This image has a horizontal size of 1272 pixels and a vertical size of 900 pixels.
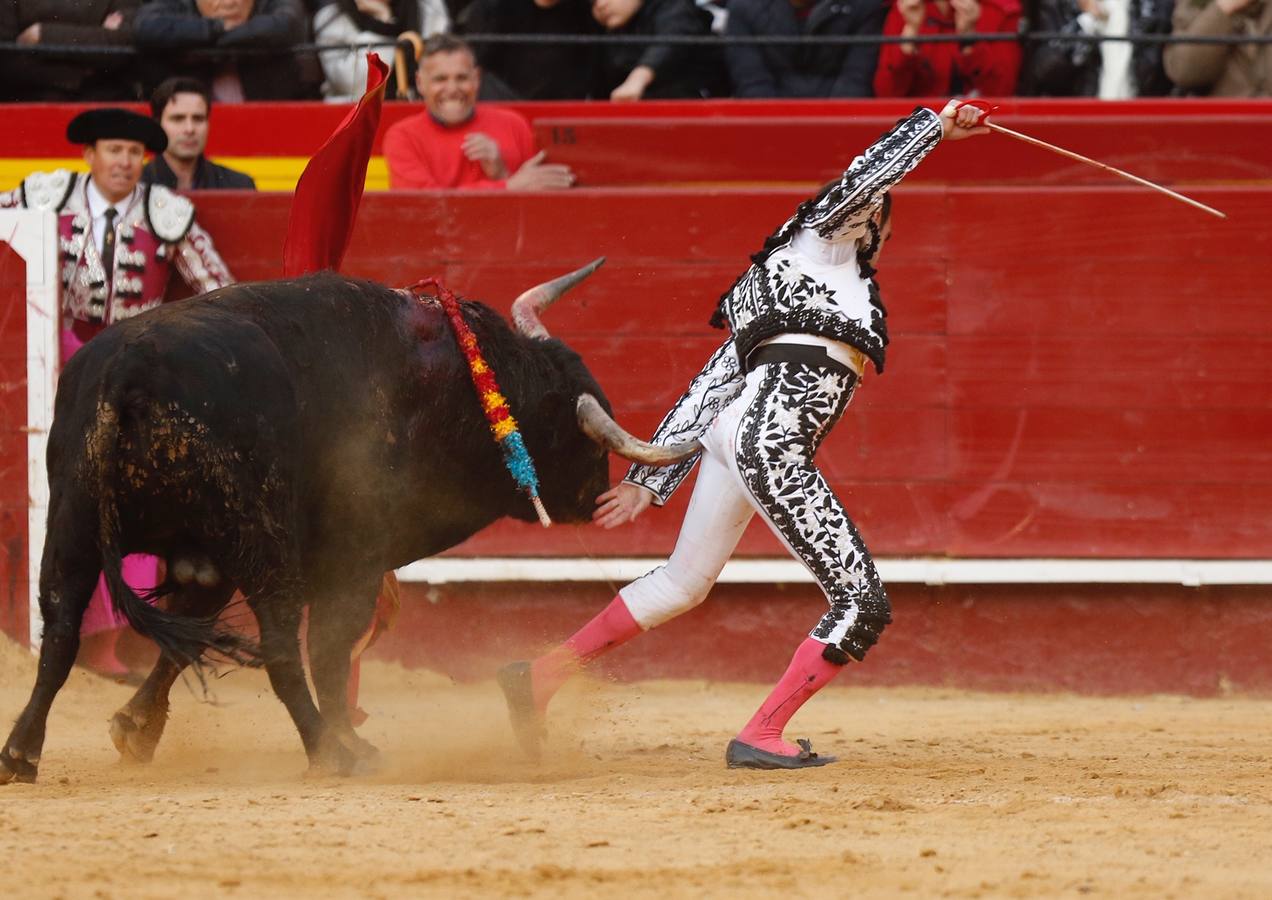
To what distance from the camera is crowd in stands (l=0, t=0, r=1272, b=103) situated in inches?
272

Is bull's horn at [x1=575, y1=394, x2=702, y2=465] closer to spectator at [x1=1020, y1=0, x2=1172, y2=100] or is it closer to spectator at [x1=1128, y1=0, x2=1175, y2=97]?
spectator at [x1=1020, y1=0, x2=1172, y2=100]

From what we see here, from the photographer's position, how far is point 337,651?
4363 millimetres

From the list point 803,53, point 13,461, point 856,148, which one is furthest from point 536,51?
point 13,461

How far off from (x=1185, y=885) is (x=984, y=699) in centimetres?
290

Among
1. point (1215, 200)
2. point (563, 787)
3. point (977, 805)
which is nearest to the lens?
point (977, 805)

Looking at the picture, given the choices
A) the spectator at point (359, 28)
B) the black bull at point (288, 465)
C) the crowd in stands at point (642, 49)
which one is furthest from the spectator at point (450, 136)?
the black bull at point (288, 465)

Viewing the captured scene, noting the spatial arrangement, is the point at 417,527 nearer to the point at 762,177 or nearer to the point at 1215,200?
the point at 762,177

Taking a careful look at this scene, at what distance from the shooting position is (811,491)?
4156 millimetres

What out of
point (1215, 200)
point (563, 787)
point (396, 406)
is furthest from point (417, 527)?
point (1215, 200)

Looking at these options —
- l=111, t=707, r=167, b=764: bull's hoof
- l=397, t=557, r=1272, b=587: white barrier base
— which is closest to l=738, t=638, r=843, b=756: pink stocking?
l=111, t=707, r=167, b=764: bull's hoof

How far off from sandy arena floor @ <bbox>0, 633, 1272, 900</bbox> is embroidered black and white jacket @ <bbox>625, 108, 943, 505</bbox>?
0.92 metres

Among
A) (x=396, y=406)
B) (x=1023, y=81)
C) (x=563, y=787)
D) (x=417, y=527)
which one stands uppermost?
(x=1023, y=81)

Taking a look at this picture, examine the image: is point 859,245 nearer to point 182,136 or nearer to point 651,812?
point 651,812

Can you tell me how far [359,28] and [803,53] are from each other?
1.58 meters
